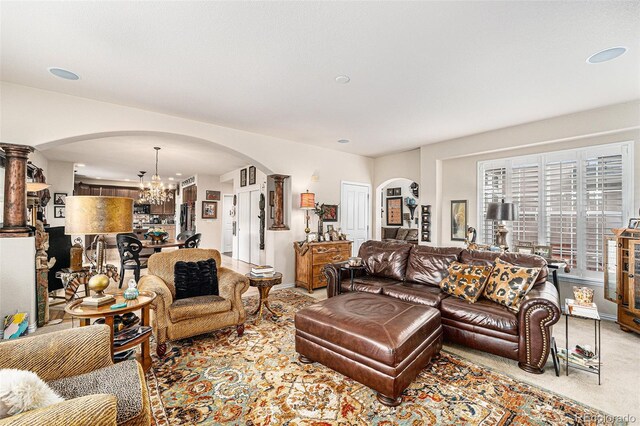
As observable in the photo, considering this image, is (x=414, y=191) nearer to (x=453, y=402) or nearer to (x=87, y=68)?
(x=453, y=402)

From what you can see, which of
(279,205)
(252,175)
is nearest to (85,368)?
(279,205)

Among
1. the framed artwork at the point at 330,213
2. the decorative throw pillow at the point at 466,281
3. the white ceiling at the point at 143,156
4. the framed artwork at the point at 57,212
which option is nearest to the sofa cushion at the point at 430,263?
the decorative throw pillow at the point at 466,281

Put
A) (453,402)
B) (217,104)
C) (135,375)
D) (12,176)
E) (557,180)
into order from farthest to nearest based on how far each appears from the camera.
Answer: (557,180) < (217,104) < (12,176) < (453,402) < (135,375)

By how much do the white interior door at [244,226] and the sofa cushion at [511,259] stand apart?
554cm

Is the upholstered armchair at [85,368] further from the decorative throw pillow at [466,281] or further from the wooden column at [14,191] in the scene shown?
the decorative throw pillow at [466,281]

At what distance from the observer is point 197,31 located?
2.16 m

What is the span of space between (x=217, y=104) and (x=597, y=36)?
12.1ft

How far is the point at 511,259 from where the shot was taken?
308cm

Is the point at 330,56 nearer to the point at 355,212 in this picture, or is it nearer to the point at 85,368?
the point at 85,368

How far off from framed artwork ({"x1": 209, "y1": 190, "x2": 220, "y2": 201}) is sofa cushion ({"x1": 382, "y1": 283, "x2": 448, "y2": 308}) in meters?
7.24

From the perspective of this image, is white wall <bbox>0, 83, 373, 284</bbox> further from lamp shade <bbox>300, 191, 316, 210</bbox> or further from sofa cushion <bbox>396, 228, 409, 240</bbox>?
sofa cushion <bbox>396, 228, 409, 240</bbox>

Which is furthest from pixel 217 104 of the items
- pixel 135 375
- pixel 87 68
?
pixel 135 375

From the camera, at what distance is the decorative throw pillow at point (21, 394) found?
93 centimetres

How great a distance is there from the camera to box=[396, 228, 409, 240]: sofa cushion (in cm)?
821
